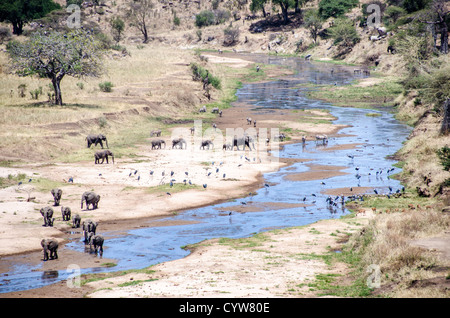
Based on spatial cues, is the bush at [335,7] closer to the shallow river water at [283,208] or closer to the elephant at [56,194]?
the shallow river water at [283,208]

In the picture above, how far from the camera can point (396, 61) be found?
96750 mm

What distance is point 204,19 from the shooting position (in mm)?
164250

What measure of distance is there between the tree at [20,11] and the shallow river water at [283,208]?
70152 millimetres

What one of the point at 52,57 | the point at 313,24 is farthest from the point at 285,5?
the point at 52,57

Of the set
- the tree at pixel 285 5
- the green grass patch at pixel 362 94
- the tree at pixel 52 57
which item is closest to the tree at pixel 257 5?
the tree at pixel 285 5

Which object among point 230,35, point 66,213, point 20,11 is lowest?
point 66,213

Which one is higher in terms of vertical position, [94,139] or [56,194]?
[94,139]

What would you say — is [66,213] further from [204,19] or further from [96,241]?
[204,19]

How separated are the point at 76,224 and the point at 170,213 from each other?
584 centimetres

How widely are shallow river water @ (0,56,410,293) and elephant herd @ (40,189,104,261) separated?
22.2 inches

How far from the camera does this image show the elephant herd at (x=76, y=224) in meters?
22.6

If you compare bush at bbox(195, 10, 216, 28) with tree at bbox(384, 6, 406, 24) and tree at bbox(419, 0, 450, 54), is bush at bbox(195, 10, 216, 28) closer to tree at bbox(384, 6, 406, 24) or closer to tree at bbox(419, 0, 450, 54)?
tree at bbox(384, 6, 406, 24)

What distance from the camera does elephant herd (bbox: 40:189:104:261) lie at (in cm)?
2259
